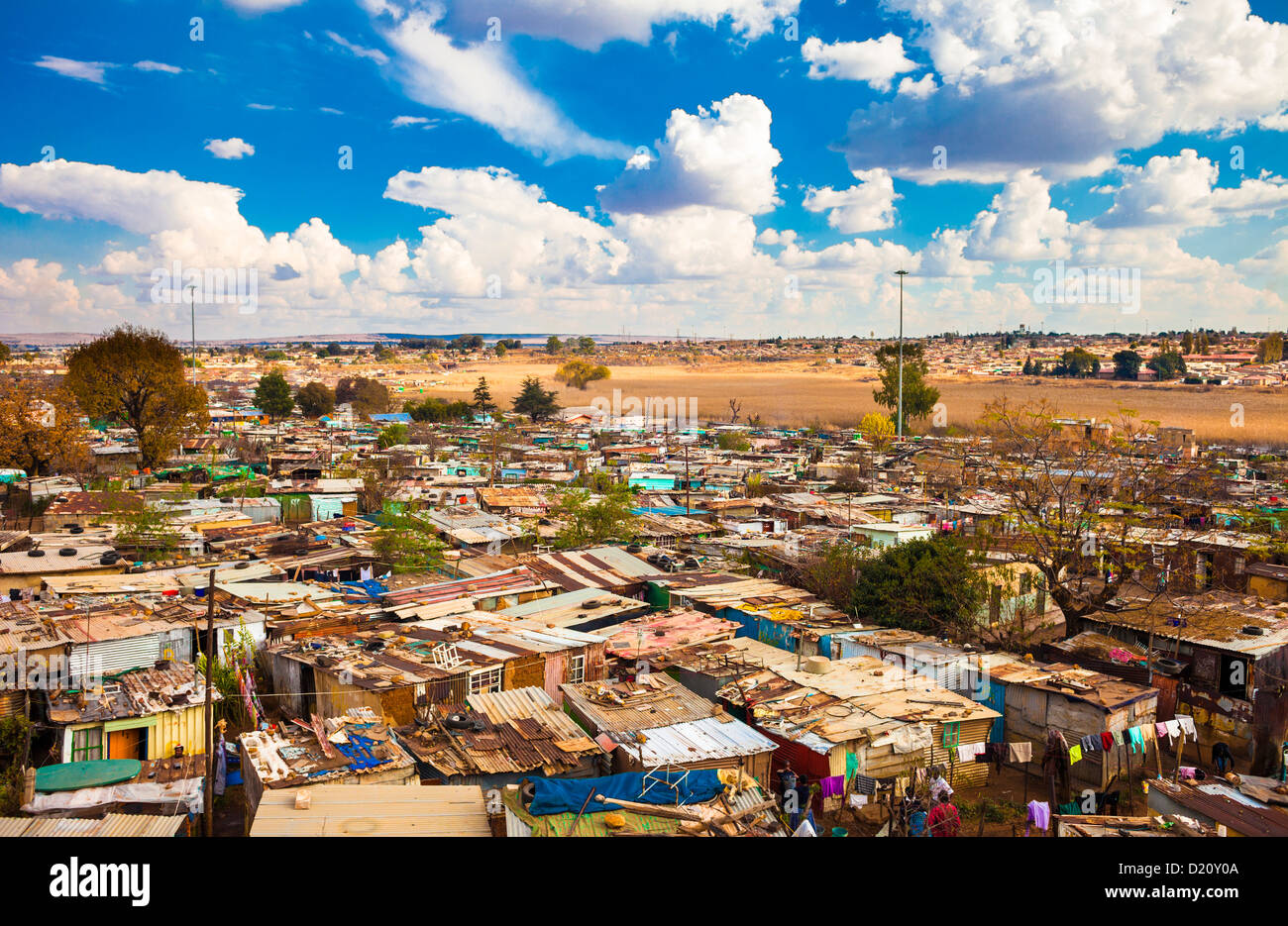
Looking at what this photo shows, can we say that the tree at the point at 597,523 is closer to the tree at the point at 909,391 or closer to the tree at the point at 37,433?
the tree at the point at 37,433

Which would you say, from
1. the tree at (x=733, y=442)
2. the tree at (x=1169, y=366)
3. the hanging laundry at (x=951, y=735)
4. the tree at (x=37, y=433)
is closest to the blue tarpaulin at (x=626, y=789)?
the hanging laundry at (x=951, y=735)

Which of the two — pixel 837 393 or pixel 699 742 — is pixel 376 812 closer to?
pixel 699 742

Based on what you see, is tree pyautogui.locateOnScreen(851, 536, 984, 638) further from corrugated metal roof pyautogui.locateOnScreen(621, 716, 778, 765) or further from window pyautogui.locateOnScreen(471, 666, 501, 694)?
window pyautogui.locateOnScreen(471, 666, 501, 694)

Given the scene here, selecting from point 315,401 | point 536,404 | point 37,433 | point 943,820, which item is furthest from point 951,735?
point 315,401

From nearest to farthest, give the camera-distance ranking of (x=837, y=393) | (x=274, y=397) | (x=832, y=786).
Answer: (x=832, y=786) < (x=274, y=397) < (x=837, y=393)

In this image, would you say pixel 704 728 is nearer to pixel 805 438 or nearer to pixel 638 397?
pixel 805 438
